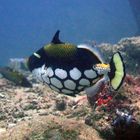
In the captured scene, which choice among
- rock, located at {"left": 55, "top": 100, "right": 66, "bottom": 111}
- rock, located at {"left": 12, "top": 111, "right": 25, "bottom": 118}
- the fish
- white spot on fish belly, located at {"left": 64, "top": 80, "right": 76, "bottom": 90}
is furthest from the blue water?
white spot on fish belly, located at {"left": 64, "top": 80, "right": 76, "bottom": 90}

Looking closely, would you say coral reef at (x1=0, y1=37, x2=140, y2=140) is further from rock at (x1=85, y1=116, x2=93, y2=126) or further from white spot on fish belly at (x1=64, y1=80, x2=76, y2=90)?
white spot on fish belly at (x1=64, y1=80, x2=76, y2=90)

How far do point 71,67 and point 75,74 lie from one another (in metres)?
0.08

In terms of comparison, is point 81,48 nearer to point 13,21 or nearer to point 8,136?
point 8,136

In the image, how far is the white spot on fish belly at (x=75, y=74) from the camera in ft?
10.5

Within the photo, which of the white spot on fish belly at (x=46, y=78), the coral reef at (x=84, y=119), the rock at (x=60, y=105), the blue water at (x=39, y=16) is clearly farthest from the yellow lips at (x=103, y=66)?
the blue water at (x=39, y=16)

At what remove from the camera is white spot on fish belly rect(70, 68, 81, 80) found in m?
3.21

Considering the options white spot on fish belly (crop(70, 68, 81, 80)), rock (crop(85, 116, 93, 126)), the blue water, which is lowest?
rock (crop(85, 116, 93, 126))

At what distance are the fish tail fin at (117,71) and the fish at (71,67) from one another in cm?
2

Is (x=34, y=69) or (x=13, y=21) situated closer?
(x=34, y=69)

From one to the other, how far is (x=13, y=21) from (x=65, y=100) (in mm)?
129584

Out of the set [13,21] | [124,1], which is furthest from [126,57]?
[13,21]

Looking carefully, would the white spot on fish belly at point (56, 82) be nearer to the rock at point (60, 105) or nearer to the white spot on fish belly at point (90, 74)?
the white spot on fish belly at point (90, 74)

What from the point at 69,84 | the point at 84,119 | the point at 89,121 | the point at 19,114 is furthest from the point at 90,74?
the point at 19,114

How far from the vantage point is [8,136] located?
430 centimetres
